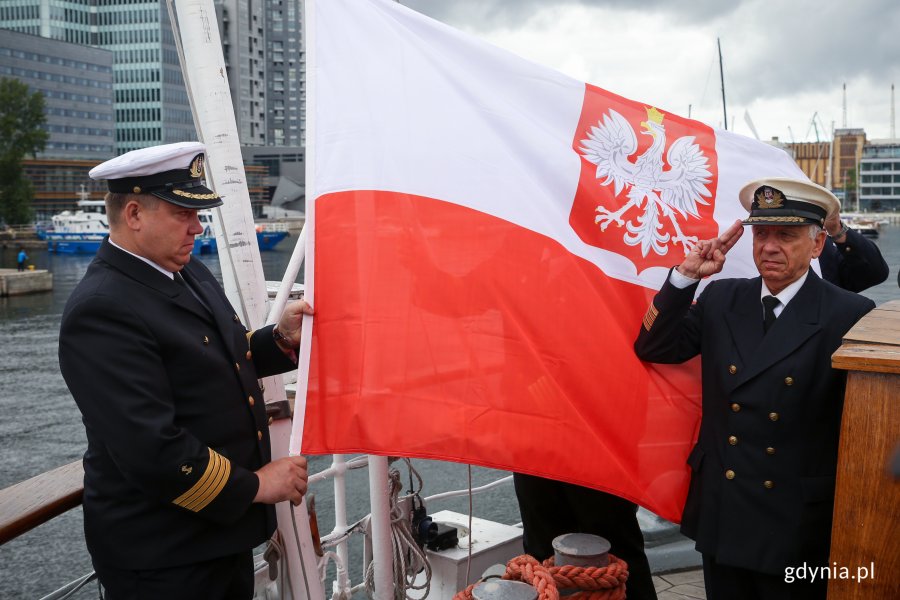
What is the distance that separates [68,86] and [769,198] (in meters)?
123

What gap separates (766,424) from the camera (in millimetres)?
2865

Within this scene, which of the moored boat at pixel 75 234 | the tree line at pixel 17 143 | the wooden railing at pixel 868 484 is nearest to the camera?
the wooden railing at pixel 868 484

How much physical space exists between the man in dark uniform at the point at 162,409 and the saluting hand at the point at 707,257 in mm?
1435

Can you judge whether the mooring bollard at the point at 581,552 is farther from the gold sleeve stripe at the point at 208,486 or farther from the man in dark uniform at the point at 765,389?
the gold sleeve stripe at the point at 208,486

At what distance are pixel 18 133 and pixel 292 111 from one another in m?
74.2

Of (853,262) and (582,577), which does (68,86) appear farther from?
(582,577)

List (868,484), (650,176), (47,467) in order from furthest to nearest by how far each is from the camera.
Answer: (47,467) → (650,176) → (868,484)

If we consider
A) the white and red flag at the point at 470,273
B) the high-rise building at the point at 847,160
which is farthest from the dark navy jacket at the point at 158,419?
the high-rise building at the point at 847,160

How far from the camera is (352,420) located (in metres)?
2.93

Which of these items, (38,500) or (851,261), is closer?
(38,500)

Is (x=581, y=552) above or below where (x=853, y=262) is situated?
below

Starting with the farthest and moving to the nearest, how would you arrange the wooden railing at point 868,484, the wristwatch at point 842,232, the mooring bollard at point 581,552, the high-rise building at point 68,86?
the high-rise building at point 68,86 < the wristwatch at point 842,232 < the mooring bollard at point 581,552 < the wooden railing at point 868,484

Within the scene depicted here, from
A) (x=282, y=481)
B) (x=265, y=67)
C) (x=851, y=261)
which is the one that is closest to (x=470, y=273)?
(x=282, y=481)

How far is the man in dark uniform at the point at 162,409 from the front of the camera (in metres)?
2.45
